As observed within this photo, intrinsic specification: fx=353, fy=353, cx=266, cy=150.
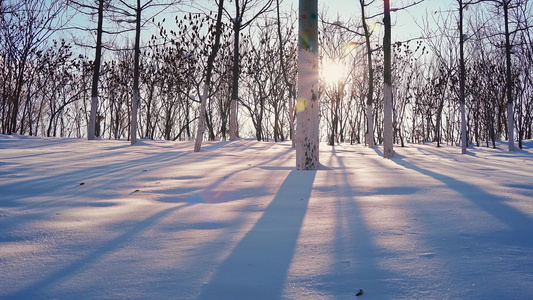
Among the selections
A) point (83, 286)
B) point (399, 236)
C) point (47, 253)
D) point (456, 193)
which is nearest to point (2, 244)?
point (47, 253)

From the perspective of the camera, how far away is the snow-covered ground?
4.37ft

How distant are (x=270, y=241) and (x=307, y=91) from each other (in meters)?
3.23

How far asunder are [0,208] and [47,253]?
125cm

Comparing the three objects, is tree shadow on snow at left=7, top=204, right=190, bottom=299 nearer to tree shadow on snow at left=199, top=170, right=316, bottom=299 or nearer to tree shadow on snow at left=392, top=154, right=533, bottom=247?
tree shadow on snow at left=199, top=170, right=316, bottom=299

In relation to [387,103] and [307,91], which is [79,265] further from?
[387,103]

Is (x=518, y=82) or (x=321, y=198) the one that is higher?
(x=518, y=82)

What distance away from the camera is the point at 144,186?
353cm

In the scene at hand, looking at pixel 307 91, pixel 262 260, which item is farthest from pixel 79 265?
pixel 307 91

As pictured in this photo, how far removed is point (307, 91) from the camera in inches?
188

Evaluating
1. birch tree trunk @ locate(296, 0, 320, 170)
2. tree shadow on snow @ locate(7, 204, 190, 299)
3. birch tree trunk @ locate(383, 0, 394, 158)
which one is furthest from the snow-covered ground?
birch tree trunk @ locate(383, 0, 394, 158)

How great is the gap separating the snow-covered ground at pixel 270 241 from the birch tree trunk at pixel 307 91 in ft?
4.66

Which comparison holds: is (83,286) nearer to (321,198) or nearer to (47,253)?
(47,253)

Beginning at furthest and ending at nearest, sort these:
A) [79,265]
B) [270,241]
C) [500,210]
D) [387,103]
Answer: [387,103], [500,210], [270,241], [79,265]

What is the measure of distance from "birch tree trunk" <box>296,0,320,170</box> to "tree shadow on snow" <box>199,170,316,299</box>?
2.18m
